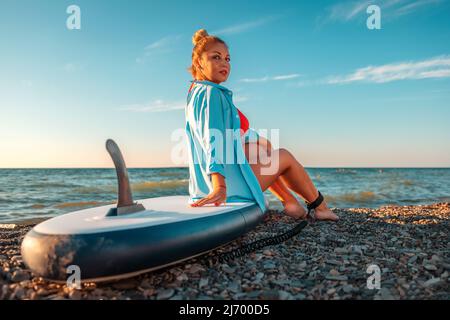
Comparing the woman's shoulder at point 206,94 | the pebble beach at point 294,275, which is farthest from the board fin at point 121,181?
the woman's shoulder at point 206,94

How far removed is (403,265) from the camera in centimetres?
298

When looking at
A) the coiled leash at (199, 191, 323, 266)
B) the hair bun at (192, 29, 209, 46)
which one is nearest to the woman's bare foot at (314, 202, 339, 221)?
the coiled leash at (199, 191, 323, 266)

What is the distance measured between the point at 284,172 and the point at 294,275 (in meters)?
1.73

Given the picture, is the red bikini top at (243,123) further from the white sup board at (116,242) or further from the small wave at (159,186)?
the small wave at (159,186)

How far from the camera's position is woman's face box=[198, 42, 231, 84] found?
12.1 feet

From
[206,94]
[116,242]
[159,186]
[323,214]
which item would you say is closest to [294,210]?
[323,214]

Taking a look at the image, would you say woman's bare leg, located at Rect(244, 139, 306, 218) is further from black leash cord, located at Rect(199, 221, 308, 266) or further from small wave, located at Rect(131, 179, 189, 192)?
small wave, located at Rect(131, 179, 189, 192)

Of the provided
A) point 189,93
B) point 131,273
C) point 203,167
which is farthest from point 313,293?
point 189,93

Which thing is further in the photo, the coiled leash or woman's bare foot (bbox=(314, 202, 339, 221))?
woman's bare foot (bbox=(314, 202, 339, 221))

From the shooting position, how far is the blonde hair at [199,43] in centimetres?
371

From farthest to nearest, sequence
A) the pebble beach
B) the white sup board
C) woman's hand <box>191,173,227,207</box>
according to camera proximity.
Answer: woman's hand <box>191,173,227,207</box>, the pebble beach, the white sup board

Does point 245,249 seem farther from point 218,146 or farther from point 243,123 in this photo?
point 243,123

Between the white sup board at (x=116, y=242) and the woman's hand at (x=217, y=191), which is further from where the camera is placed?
the woman's hand at (x=217, y=191)
